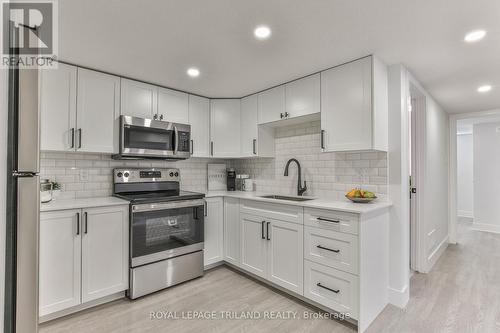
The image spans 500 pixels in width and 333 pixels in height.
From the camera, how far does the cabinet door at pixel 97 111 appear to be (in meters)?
2.40

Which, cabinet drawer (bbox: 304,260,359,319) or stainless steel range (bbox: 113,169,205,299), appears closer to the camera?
cabinet drawer (bbox: 304,260,359,319)

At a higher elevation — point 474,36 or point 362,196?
point 474,36

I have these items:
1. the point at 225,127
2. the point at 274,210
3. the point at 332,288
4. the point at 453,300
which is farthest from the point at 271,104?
the point at 453,300

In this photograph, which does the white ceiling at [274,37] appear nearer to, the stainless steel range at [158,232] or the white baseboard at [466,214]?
the stainless steel range at [158,232]

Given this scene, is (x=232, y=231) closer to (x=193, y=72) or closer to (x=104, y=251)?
(x=104, y=251)

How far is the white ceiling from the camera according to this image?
1.52 meters

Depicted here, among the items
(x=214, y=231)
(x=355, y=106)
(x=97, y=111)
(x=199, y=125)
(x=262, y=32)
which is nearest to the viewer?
(x=262, y=32)

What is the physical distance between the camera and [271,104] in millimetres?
3049

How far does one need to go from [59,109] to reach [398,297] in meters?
3.61

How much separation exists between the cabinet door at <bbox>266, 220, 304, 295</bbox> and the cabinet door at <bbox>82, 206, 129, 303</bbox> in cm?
146

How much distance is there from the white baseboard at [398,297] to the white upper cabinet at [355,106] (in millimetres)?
1330

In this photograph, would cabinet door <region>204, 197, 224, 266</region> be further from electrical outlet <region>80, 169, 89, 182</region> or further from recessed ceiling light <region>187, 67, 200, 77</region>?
recessed ceiling light <region>187, 67, 200, 77</region>

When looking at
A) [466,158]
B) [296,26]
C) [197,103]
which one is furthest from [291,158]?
[466,158]

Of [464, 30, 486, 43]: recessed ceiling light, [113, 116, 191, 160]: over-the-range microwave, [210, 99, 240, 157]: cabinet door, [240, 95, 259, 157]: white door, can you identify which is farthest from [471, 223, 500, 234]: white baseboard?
[113, 116, 191, 160]: over-the-range microwave
